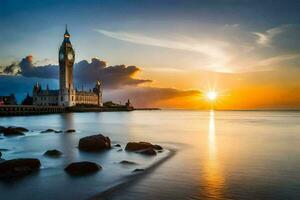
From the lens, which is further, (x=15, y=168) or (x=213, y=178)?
(x=213, y=178)

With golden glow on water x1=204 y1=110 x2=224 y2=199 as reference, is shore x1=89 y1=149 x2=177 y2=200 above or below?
above

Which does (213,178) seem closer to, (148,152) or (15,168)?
(148,152)

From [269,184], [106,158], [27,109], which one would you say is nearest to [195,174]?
[269,184]

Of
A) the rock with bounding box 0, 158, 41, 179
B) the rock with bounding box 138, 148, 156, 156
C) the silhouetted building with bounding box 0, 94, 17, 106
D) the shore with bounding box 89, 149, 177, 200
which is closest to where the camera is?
the shore with bounding box 89, 149, 177, 200

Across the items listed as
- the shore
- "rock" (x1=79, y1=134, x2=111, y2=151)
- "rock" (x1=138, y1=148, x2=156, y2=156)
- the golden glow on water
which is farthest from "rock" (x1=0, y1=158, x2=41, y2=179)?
the golden glow on water

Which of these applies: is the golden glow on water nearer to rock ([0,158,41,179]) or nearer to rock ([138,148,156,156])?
rock ([138,148,156,156])

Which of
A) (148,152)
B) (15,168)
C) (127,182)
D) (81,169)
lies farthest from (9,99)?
(127,182)

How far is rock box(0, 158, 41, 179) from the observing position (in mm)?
15430

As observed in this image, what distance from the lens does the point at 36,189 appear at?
45.7 ft

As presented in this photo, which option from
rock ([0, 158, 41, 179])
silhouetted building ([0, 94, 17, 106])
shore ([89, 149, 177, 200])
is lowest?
shore ([89, 149, 177, 200])

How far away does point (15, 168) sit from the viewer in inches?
624

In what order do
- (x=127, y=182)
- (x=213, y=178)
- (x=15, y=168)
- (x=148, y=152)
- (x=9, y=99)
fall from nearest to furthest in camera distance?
1. (x=127, y=182)
2. (x=15, y=168)
3. (x=213, y=178)
4. (x=148, y=152)
5. (x=9, y=99)

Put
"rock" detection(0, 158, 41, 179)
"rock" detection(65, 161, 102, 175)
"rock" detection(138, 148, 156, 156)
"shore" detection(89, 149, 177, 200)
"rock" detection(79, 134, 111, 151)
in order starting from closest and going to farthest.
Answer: "shore" detection(89, 149, 177, 200) → "rock" detection(0, 158, 41, 179) → "rock" detection(65, 161, 102, 175) → "rock" detection(138, 148, 156, 156) → "rock" detection(79, 134, 111, 151)

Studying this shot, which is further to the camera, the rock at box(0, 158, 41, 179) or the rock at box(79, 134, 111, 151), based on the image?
the rock at box(79, 134, 111, 151)
